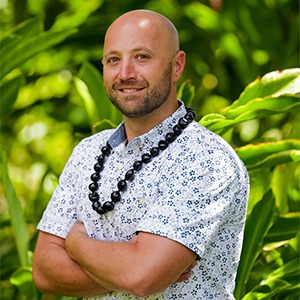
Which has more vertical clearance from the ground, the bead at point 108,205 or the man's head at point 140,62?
the man's head at point 140,62

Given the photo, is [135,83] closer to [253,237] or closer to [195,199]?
[195,199]

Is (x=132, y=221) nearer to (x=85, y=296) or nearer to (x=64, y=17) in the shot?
(x=85, y=296)

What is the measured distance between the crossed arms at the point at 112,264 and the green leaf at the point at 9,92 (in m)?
0.83

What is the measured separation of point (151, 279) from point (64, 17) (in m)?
1.87

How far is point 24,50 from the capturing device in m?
2.46

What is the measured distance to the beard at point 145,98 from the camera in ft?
5.25

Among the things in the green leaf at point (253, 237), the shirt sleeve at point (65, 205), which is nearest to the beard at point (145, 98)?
the shirt sleeve at point (65, 205)

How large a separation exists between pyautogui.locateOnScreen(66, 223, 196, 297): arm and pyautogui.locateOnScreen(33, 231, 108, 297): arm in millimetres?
88

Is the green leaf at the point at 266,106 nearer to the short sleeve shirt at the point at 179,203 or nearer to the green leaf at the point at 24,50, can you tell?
the short sleeve shirt at the point at 179,203

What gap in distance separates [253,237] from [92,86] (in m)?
0.65

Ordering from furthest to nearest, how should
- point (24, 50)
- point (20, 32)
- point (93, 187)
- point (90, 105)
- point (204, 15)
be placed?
1. point (204, 15)
2. point (20, 32)
3. point (24, 50)
4. point (90, 105)
5. point (93, 187)

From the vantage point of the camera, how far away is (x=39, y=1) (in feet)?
12.0

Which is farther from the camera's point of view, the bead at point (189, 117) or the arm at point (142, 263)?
the bead at point (189, 117)

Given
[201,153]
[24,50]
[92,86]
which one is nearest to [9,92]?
[24,50]
